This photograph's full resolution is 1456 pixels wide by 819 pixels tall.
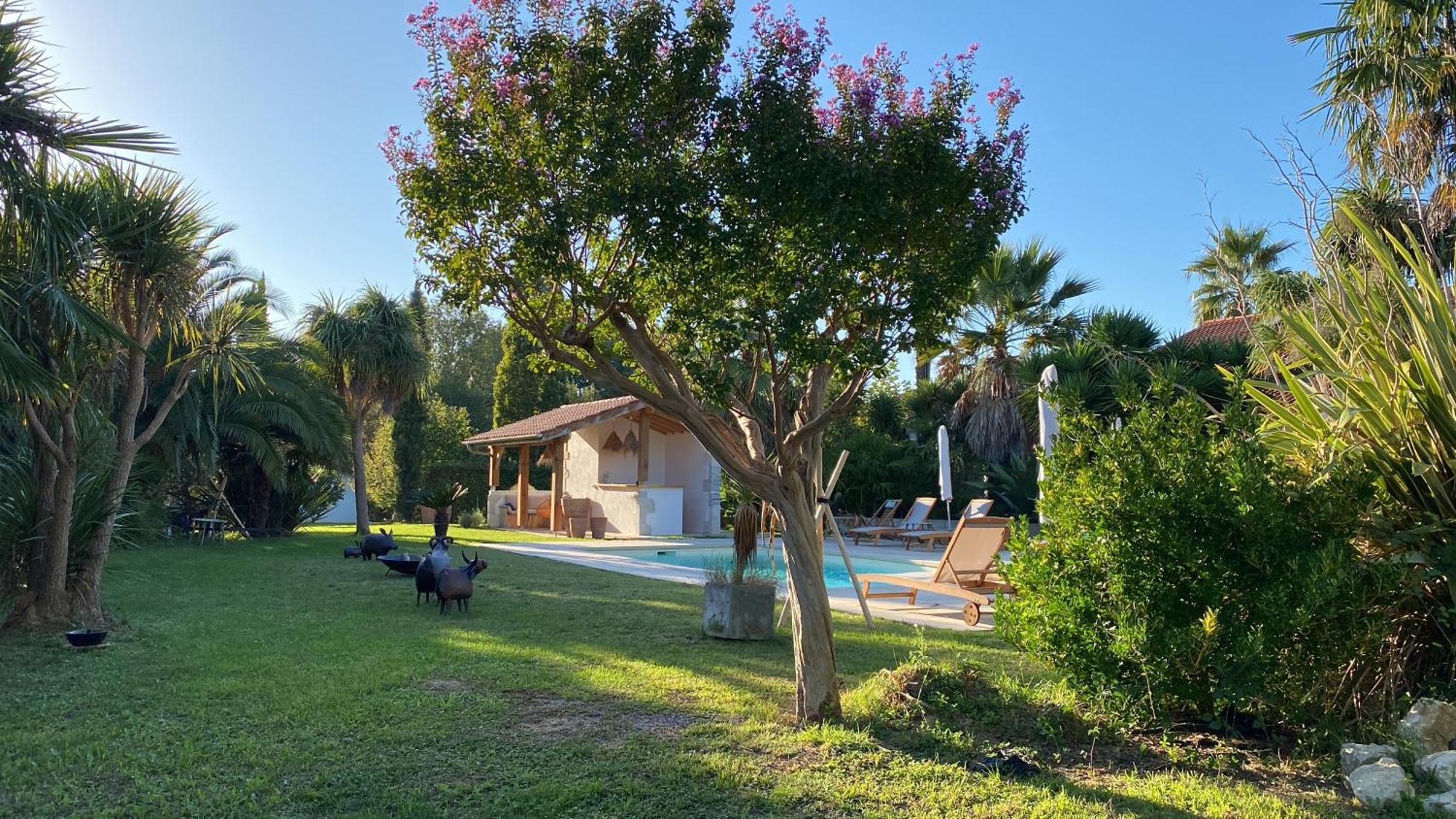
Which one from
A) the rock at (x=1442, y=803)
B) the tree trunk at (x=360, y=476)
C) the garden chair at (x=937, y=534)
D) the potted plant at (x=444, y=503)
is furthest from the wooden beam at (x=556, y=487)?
the rock at (x=1442, y=803)

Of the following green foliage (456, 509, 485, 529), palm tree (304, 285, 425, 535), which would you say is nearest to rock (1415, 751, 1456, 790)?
palm tree (304, 285, 425, 535)

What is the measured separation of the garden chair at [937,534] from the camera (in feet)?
54.5

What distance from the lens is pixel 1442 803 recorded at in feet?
12.9

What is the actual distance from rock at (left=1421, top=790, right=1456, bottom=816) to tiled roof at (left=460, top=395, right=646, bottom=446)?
1882 cm

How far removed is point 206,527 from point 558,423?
8.75m

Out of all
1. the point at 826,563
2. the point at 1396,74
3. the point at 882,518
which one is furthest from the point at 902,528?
the point at 1396,74

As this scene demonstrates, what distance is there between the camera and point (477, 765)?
470cm

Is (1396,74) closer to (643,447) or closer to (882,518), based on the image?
(882,518)

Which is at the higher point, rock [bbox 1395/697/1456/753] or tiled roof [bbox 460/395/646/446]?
tiled roof [bbox 460/395/646/446]

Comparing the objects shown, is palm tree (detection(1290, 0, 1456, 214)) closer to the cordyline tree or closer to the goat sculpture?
the cordyline tree

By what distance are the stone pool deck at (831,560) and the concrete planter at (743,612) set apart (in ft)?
6.43

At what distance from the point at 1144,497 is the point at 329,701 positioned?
4.98 m

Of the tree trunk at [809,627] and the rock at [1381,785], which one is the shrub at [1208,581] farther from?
the tree trunk at [809,627]

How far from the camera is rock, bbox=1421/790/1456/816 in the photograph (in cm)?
388
